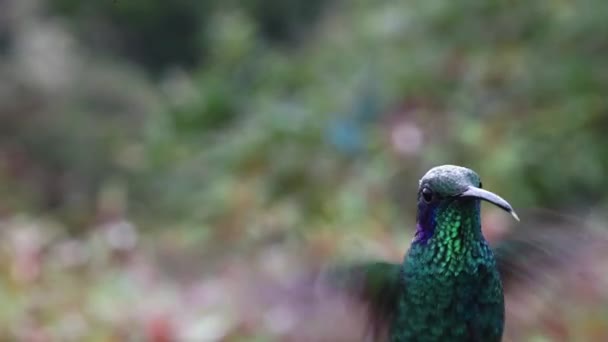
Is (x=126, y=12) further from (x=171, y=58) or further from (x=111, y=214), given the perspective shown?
(x=111, y=214)

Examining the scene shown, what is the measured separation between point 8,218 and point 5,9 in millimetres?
4527

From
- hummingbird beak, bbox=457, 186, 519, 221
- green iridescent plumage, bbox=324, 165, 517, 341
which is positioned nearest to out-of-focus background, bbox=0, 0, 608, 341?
green iridescent plumage, bbox=324, 165, 517, 341

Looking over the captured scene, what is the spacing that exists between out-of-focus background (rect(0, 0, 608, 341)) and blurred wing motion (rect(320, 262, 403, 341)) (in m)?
1.71

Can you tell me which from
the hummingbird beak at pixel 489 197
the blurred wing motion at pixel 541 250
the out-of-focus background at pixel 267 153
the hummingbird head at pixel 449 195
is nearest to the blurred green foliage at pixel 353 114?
the out-of-focus background at pixel 267 153

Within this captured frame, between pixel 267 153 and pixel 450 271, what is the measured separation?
5.03m

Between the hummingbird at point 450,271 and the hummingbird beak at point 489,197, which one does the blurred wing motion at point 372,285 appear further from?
the hummingbird beak at point 489,197

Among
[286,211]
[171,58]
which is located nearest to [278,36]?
[171,58]

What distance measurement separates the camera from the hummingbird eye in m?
1.31

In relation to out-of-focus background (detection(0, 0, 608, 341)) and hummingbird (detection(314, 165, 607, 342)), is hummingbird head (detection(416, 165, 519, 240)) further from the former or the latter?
out-of-focus background (detection(0, 0, 608, 341))

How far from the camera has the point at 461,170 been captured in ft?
4.16

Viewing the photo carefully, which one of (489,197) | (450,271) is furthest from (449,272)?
(489,197)

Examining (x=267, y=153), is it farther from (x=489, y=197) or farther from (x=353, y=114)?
(x=489, y=197)

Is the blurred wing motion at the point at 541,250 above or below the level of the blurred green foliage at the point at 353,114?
below

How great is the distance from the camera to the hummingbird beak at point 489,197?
3.77 ft
